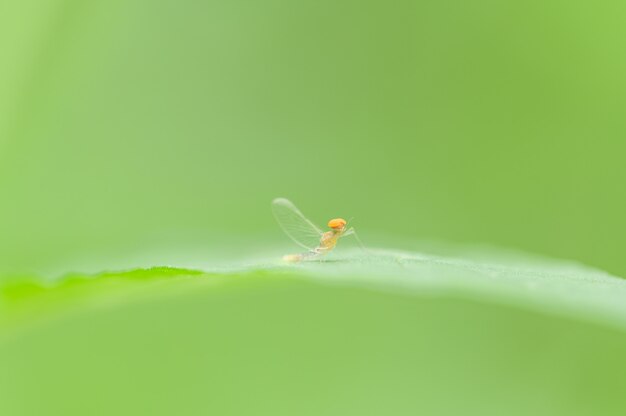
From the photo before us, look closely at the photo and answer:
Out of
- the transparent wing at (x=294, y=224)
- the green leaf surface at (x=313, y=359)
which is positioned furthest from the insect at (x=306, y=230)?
the green leaf surface at (x=313, y=359)

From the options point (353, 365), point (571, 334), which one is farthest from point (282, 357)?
point (571, 334)

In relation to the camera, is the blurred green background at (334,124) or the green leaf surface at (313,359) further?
the blurred green background at (334,124)

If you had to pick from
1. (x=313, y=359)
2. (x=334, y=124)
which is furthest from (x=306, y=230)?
(x=334, y=124)

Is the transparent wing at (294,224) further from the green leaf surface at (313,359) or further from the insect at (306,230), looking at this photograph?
the green leaf surface at (313,359)

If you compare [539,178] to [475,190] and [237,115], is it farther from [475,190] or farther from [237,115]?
[237,115]

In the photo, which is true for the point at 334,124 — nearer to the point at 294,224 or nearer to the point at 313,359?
the point at 313,359

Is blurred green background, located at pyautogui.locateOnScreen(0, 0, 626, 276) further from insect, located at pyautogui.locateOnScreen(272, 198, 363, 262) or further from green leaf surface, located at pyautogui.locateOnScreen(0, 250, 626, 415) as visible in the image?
insect, located at pyautogui.locateOnScreen(272, 198, 363, 262)
